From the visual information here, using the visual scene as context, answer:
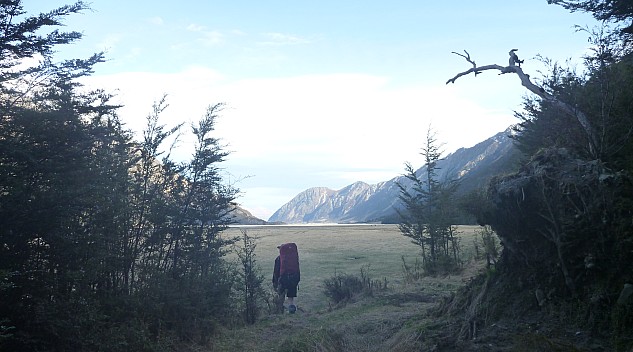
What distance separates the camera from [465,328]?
7.18 m

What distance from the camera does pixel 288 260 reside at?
47.0ft

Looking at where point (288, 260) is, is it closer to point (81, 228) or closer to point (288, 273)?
point (288, 273)

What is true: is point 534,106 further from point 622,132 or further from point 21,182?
point 21,182

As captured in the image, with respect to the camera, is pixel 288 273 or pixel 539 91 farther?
pixel 288 273

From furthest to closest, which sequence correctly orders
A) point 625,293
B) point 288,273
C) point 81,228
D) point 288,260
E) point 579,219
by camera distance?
point 288,260 → point 288,273 → point 81,228 → point 579,219 → point 625,293

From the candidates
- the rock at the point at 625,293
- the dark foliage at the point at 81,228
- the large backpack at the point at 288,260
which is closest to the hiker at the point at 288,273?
the large backpack at the point at 288,260

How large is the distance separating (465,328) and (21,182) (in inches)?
310

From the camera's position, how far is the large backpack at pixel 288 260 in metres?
14.2

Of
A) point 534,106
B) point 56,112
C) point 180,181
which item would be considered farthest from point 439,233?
point 56,112

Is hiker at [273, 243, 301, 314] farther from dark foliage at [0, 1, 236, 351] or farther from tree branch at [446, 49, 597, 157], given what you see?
tree branch at [446, 49, 597, 157]

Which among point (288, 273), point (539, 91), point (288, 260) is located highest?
point (539, 91)

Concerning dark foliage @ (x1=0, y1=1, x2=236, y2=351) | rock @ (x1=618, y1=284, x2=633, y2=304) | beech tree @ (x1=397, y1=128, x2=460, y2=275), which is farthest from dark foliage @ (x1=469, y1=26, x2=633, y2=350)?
beech tree @ (x1=397, y1=128, x2=460, y2=275)

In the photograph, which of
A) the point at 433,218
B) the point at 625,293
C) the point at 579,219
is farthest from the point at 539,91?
the point at 433,218

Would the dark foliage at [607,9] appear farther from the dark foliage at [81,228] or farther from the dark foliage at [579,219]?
the dark foliage at [81,228]
